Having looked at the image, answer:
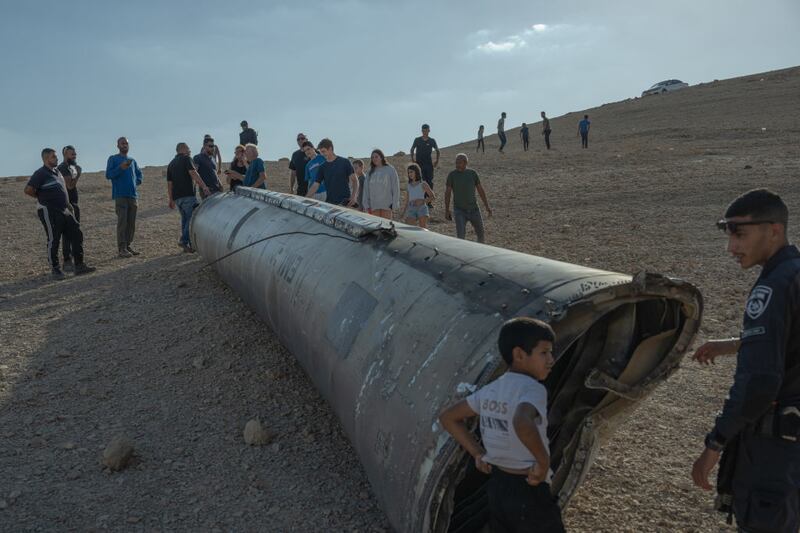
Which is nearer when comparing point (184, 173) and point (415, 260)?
point (415, 260)

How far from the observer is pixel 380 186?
28.3 feet

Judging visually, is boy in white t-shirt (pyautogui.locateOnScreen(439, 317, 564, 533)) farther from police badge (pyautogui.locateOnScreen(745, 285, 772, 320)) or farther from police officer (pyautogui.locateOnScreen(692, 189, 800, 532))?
police badge (pyautogui.locateOnScreen(745, 285, 772, 320))

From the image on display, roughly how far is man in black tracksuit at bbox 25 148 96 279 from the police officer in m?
8.95

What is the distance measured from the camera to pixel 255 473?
4.10 m

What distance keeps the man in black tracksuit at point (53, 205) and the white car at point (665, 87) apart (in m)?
45.5

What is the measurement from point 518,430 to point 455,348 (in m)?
0.67

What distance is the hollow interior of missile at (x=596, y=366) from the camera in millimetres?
3104

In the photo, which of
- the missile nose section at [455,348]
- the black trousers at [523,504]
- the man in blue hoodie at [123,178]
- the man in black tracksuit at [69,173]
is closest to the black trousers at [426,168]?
the man in blue hoodie at [123,178]

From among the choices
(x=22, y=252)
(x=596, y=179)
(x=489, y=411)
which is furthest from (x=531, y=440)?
(x=596, y=179)

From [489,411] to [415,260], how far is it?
1546 millimetres

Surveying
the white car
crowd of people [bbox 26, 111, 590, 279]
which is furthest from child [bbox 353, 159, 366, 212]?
the white car

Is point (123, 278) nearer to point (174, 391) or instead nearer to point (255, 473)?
point (174, 391)

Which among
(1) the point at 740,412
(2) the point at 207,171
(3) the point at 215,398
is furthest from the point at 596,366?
(2) the point at 207,171

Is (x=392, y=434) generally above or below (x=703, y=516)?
above
